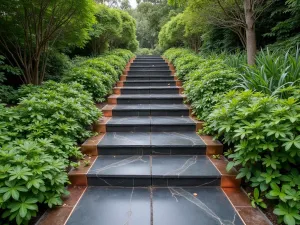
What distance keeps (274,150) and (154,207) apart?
3.71ft

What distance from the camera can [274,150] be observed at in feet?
5.50

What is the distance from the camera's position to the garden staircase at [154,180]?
1666mm

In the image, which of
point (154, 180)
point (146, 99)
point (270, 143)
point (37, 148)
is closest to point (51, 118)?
point (37, 148)

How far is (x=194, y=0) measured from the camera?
457cm

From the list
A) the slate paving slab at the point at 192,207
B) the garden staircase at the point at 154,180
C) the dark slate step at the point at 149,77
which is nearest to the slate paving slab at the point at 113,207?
the garden staircase at the point at 154,180

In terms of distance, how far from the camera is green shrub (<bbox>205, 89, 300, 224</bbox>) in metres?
1.50

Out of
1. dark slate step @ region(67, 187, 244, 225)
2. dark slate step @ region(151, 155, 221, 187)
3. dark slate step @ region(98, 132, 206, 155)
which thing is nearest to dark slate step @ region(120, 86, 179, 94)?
dark slate step @ region(98, 132, 206, 155)

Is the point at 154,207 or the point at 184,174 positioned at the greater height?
the point at 184,174

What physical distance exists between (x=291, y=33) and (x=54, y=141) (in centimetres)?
521

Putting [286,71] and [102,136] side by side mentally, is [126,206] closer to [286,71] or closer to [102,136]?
[102,136]

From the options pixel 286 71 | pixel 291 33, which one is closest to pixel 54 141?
pixel 286 71

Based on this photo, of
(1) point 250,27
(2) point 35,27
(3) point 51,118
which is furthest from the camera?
(1) point 250,27

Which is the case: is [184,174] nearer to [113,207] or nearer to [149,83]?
[113,207]

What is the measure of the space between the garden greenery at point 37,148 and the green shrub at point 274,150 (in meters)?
1.63
